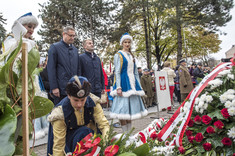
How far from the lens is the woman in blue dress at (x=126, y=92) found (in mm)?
3949

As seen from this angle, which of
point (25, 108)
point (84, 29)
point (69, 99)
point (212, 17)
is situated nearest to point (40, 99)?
point (25, 108)

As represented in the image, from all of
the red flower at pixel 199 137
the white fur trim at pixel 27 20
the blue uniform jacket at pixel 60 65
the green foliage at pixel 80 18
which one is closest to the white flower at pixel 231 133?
the red flower at pixel 199 137

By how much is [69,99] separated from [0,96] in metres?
1.72

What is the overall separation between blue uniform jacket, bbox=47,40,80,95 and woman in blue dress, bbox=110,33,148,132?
0.84 metres

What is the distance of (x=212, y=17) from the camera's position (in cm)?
1522

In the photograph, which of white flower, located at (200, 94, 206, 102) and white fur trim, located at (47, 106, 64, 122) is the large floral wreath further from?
white fur trim, located at (47, 106, 64, 122)

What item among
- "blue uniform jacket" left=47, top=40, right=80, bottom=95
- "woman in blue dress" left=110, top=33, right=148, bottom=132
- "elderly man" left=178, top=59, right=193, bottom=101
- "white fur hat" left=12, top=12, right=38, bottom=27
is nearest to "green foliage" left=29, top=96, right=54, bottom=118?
"white fur hat" left=12, top=12, right=38, bottom=27

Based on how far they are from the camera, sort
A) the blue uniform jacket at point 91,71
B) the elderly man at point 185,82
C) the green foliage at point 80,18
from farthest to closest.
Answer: the green foliage at point 80,18
the elderly man at point 185,82
the blue uniform jacket at point 91,71

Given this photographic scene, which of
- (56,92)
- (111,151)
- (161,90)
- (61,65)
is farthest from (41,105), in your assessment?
(161,90)

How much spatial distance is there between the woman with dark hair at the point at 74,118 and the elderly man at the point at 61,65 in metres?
1.13

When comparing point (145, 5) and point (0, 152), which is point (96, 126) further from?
point (145, 5)

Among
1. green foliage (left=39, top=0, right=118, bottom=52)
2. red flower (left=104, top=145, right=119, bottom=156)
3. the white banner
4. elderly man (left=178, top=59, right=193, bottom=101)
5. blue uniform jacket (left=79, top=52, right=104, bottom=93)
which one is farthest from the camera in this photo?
green foliage (left=39, top=0, right=118, bottom=52)

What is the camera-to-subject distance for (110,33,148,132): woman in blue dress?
3.95 meters

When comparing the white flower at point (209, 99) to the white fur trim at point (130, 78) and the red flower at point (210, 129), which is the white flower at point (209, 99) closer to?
the red flower at point (210, 129)
